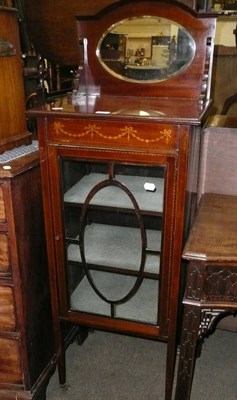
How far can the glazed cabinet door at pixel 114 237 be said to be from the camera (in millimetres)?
1288

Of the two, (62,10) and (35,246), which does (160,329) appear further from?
(62,10)

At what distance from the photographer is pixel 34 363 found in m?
1.50

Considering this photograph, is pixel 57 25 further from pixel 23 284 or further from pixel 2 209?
pixel 23 284

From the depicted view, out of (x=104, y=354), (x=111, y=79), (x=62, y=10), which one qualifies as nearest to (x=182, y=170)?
(x=111, y=79)

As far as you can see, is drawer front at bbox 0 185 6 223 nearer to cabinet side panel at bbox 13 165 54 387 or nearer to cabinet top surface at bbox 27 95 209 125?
cabinet side panel at bbox 13 165 54 387

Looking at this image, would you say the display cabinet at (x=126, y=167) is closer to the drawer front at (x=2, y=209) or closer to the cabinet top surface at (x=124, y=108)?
the cabinet top surface at (x=124, y=108)

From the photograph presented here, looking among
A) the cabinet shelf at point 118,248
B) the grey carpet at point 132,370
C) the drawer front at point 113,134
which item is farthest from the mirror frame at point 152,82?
the grey carpet at point 132,370

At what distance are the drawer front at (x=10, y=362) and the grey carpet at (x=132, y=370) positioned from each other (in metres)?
0.25

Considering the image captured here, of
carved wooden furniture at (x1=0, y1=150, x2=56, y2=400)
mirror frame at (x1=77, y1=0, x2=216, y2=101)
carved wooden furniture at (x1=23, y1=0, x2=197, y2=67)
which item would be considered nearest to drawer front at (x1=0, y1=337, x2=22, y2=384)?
carved wooden furniture at (x1=0, y1=150, x2=56, y2=400)

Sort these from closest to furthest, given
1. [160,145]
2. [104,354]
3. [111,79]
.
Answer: [160,145] < [111,79] < [104,354]

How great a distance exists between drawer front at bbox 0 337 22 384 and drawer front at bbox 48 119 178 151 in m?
0.76

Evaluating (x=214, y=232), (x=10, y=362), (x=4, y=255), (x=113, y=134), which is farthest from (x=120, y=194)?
(x=10, y=362)

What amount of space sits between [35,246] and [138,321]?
475mm

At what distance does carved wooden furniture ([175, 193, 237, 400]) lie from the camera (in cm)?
112
